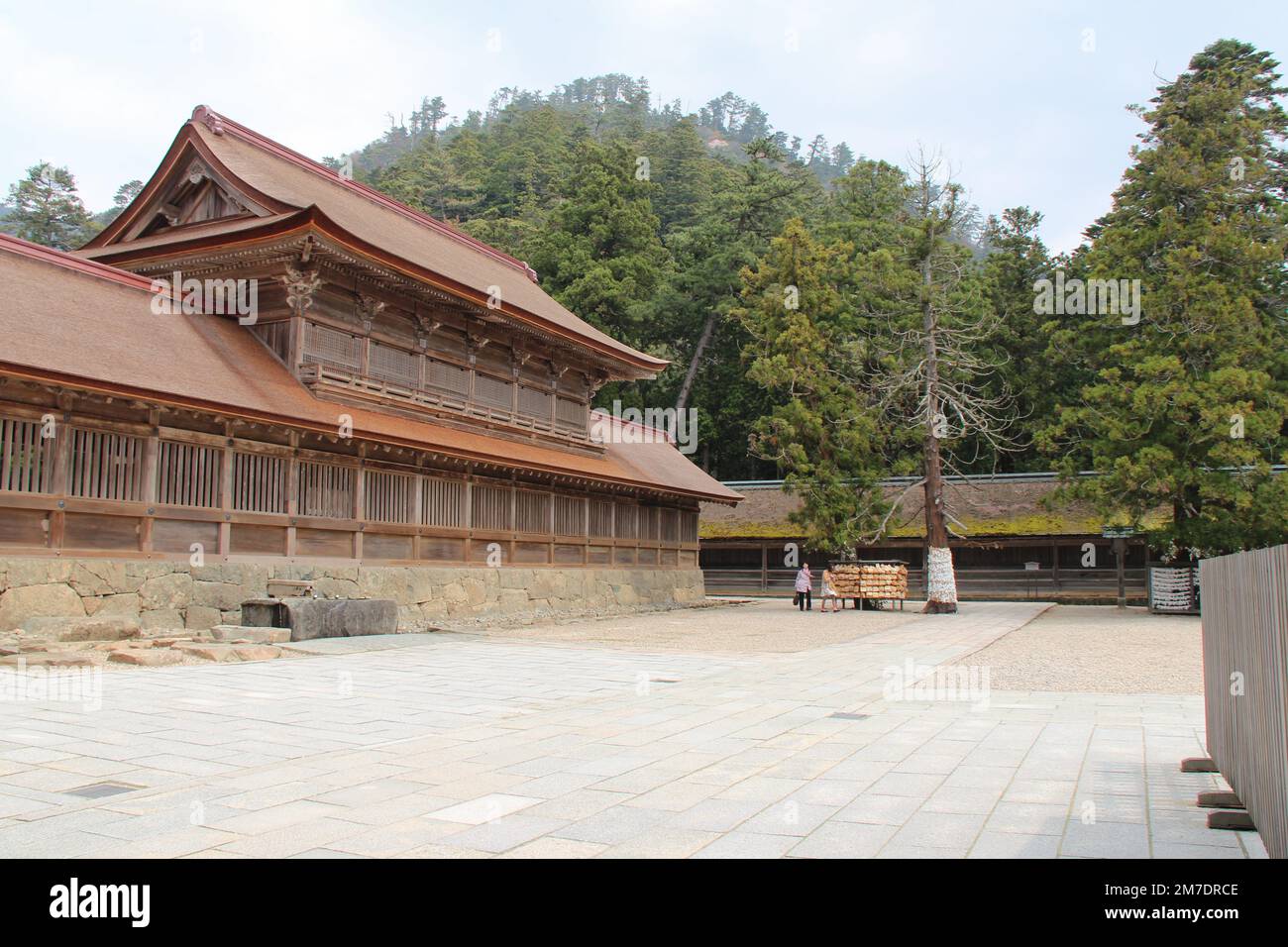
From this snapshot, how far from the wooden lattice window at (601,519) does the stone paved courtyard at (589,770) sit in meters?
14.2

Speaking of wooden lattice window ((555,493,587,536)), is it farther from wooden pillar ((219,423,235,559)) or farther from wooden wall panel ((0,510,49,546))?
wooden wall panel ((0,510,49,546))

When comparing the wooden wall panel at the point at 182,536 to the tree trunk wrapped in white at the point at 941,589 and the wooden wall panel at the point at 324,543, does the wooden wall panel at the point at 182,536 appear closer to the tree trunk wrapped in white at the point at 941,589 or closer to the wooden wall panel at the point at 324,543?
the wooden wall panel at the point at 324,543

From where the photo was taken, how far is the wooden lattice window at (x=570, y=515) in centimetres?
2309

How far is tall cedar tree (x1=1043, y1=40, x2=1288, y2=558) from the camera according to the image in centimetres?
2478

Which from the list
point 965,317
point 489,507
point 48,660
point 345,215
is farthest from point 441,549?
point 965,317

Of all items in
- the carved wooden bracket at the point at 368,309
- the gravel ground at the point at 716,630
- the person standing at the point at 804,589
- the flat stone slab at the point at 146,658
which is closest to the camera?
the flat stone slab at the point at 146,658

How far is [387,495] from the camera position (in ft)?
57.8

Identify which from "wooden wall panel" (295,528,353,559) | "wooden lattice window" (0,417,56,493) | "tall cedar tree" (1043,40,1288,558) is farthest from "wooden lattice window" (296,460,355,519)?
"tall cedar tree" (1043,40,1288,558)

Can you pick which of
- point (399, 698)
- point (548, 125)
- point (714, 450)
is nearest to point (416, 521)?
point (399, 698)

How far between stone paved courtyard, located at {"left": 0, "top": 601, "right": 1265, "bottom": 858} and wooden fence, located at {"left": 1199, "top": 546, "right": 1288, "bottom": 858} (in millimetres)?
300

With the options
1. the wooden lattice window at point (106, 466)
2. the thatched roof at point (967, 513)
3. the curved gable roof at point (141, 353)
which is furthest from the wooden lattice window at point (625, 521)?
the wooden lattice window at point (106, 466)

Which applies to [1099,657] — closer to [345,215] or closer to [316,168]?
[345,215]

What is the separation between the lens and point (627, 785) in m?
5.31

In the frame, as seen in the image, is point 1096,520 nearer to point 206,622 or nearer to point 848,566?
point 848,566
